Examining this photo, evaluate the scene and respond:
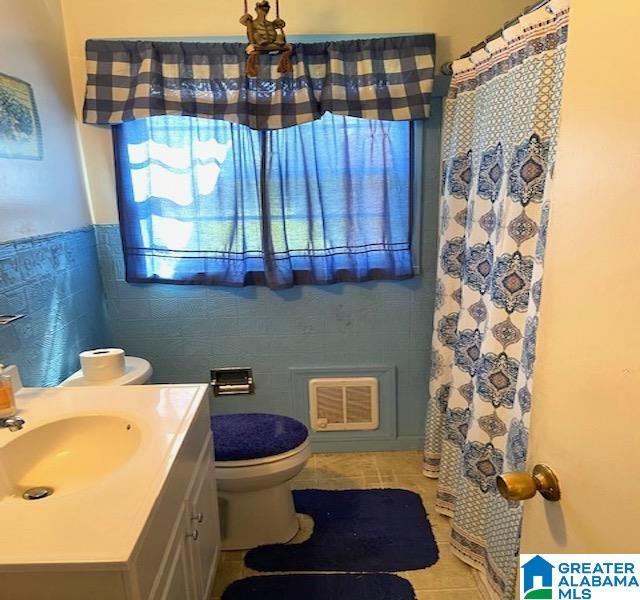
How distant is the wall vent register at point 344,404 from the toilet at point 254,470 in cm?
50

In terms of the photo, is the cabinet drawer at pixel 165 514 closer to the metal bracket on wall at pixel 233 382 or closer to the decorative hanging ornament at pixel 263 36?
the metal bracket on wall at pixel 233 382

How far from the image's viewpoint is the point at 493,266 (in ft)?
5.08

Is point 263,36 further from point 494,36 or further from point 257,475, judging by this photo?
point 257,475

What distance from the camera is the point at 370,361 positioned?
95.0 inches

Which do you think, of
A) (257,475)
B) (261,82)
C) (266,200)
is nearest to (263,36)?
(261,82)

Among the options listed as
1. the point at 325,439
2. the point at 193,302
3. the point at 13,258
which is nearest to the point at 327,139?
the point at 193,302

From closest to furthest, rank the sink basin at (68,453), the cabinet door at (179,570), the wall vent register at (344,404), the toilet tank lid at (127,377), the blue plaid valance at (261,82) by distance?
1. the cabinet door at (179,570)
2. the sink basin at (68,453)
3. the toilet tank lid at (127,377)
4. the blue plaid valance at (261,82)
5. the wall vent register at (344,404)

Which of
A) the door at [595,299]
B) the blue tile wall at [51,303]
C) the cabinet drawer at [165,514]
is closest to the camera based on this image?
the door at [595,299]

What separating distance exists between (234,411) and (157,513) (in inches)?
59.0

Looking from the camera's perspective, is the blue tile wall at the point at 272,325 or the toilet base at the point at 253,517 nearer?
the toilet base at the point at 253,517

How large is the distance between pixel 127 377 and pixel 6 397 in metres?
0.56

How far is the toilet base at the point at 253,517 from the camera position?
6.04ft

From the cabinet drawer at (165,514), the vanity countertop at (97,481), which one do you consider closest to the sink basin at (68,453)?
the vanity countertop at (97,481)

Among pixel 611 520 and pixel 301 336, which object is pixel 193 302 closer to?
pixel 301 336
